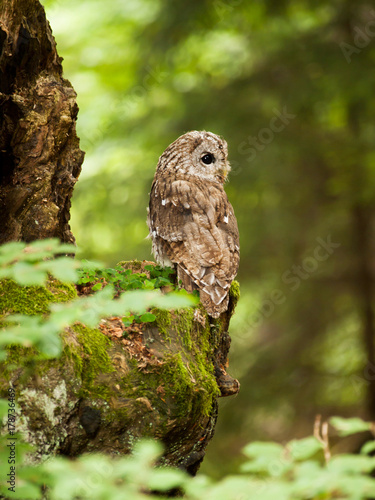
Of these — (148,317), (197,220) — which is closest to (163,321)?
(148,317)

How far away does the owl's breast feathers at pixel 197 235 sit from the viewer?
386 centimetres

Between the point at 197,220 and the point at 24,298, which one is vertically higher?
the point at 197,220

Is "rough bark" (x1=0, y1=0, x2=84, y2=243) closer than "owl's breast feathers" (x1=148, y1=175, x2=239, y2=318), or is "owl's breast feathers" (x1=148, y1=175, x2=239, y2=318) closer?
"rough bark" (x1=0, y1=0, x2=84, y2=243)

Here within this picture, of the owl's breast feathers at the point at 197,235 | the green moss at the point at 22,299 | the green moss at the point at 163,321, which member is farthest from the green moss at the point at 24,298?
the owl's breast feathers at the point at 197,235

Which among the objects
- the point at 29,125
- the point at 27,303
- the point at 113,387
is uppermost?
the point at 29,125

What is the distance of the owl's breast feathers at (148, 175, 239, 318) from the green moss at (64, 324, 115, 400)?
0.90m

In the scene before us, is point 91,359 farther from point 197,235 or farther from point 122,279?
point 197,235

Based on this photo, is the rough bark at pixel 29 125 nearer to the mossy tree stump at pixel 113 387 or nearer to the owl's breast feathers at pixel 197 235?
the mossy tree stump at pixel 113 387

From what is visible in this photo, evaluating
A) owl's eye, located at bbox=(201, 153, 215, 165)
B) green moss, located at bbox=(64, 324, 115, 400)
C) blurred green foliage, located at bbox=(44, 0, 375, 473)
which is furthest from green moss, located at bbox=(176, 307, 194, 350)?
blurred green foliage, located at bbox=(44, 0, 375, 473)

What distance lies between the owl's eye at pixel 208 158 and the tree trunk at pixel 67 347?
1.29m

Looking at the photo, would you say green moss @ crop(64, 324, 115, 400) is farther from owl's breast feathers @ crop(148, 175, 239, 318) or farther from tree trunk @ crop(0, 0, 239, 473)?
owl's breast feathers @ crop(148, 175, 239, 318)

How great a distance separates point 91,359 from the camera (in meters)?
2.99

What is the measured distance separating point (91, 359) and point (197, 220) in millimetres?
1627

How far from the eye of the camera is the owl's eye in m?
4.75
